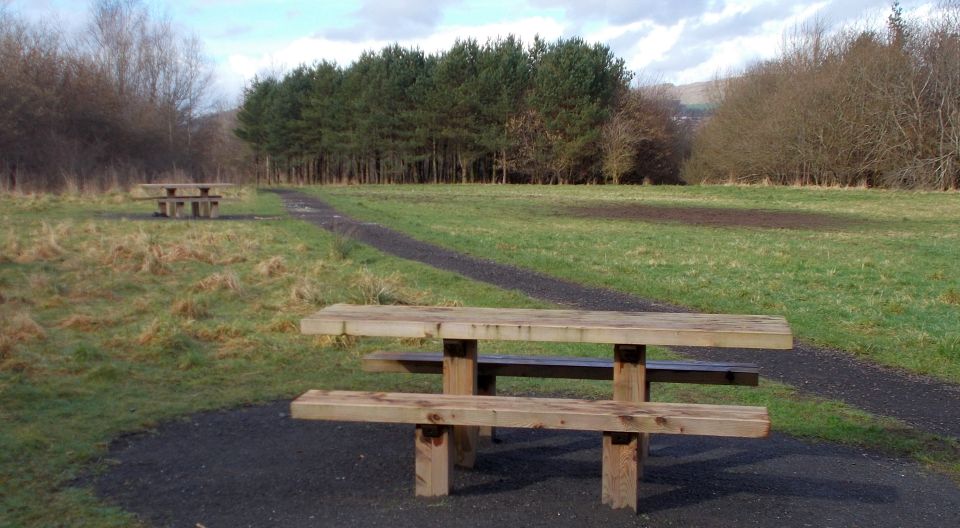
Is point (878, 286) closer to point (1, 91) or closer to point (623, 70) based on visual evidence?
point (1, 91)

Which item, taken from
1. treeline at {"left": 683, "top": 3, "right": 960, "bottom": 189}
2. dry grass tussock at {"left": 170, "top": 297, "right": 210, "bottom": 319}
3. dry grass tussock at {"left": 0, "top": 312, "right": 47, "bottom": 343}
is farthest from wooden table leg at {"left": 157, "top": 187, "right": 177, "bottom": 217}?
treeline at {"left": 683, "top": 3, "right": 960, "bottom": 189}

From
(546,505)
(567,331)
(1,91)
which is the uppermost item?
(1,91)

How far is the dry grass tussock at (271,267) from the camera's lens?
11.1 m

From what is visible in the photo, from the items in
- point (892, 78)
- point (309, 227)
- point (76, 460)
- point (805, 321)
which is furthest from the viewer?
point (892, 78)

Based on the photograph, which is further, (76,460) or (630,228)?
(630,228)

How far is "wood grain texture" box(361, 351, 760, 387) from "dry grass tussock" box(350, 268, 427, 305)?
3684mm

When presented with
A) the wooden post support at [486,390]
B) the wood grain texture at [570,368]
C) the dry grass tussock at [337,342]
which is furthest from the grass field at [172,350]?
the wooden post support at [486,390]

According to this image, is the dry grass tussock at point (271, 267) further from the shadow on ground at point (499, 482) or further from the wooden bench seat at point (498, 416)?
the wooden bench seat at point (498, 416)

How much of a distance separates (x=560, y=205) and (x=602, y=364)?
25683 mm

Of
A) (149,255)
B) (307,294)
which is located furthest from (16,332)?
(149,255)

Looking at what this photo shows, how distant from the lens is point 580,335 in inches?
160

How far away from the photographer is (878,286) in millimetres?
11602

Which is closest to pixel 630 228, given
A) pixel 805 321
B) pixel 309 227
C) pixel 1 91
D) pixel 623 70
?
pixel 309 227

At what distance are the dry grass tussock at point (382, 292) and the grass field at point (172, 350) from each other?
0.10 feet
